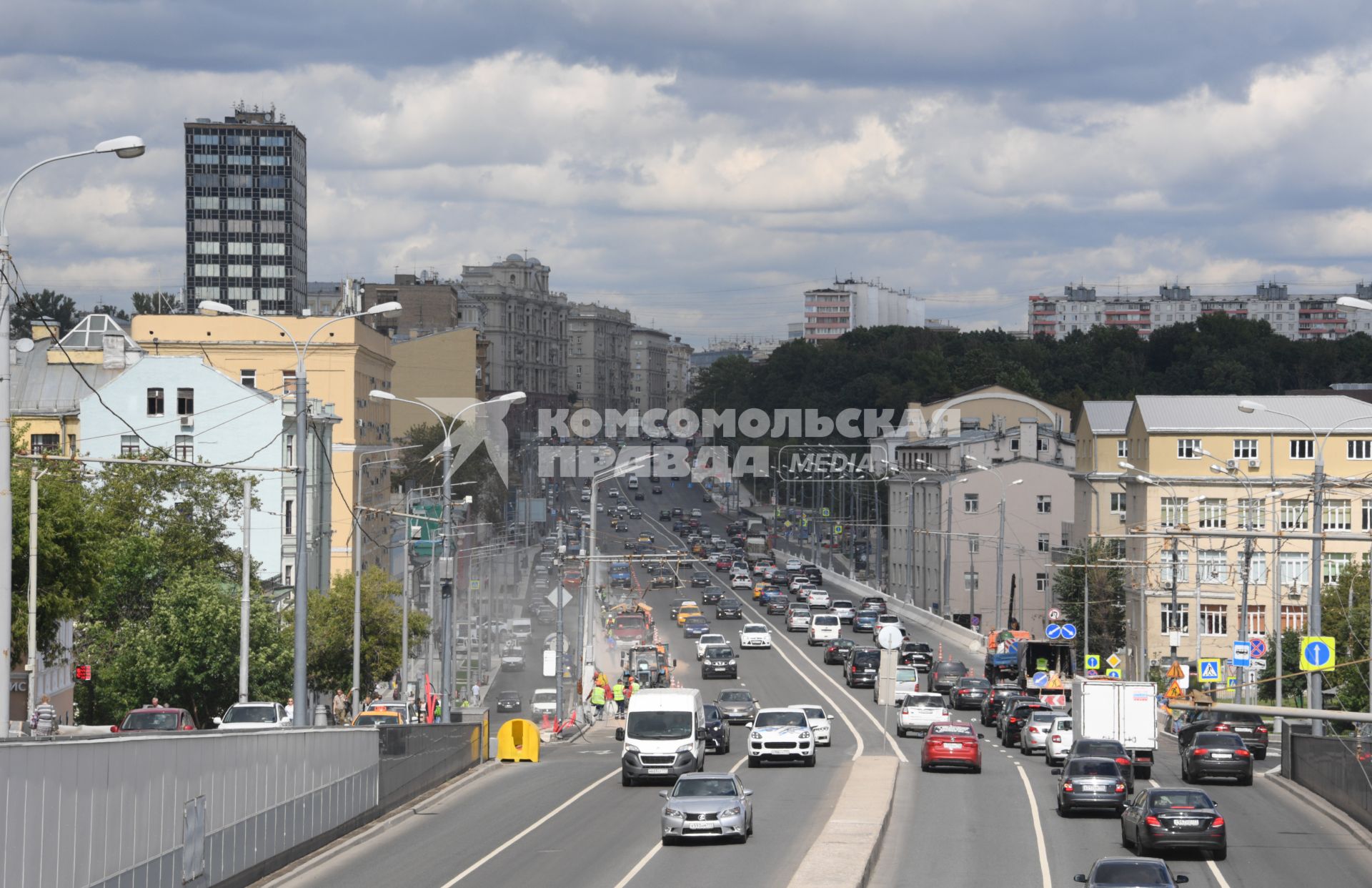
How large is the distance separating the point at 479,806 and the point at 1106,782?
12038 mm

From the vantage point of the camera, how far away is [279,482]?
69.4 metres

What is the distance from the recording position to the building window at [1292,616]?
89.0 meters

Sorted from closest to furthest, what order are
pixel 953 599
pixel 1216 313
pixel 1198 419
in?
pixel 1198 419
pixel 953 599
pixel 1216 313

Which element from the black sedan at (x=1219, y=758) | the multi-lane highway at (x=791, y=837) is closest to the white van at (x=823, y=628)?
the multi-lane highway at (x=791, y=837)

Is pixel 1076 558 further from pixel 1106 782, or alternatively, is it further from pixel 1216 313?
pixel 1216 313

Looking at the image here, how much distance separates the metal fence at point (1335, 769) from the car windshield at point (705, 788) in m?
12.3

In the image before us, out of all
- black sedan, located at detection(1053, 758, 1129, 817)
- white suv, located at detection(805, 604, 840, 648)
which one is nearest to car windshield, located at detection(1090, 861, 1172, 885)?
black sedan, located at detection(1053, 758, 1129, 817)

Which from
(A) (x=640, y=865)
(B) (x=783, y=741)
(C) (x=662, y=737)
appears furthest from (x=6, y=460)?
(B) (x=783, y=741)

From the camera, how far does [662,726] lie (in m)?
37.3

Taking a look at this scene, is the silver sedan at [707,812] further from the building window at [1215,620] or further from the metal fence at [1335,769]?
the building window at [1215,620]

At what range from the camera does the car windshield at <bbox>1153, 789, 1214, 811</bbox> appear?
27531mm

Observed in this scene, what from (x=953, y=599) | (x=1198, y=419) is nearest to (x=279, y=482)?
(x=1198, y=419)

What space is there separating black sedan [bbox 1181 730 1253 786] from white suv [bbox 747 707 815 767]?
893 cm

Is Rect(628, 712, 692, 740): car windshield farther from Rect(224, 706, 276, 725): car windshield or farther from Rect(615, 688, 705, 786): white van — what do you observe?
Rect(224, 706, 276, 725): car windshield
